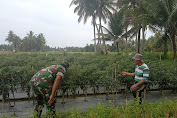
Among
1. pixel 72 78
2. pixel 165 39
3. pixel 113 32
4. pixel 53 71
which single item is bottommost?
pixel 72 78

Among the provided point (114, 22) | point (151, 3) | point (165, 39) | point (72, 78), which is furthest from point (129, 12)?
point (72, 78)

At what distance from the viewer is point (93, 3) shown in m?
23.9

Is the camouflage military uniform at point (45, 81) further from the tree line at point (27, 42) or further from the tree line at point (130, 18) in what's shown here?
the tree line at point (27, 42)

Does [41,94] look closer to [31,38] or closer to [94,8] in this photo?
[94,8]

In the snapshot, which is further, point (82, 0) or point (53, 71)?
point (82, 0)

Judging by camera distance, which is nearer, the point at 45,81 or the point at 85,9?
the point at 45,81

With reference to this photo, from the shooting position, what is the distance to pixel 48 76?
9.97ft

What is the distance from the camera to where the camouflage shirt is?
3.00 meters

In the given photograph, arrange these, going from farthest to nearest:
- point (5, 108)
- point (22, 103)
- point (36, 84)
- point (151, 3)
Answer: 1. point (151, 3)
2. point (22, 103)
3. point (5, 108)
4. point (36, 84)

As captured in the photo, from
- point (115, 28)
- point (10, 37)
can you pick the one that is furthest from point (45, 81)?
point (10, 37)

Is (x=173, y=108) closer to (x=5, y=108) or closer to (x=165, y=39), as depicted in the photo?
(x=5, y=108)

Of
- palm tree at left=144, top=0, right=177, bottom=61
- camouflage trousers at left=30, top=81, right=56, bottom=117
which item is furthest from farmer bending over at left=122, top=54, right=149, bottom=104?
palm tree at left=144, top=0, right=177, bottom=61

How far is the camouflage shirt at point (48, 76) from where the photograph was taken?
3.00m

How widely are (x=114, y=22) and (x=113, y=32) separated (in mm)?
1485
